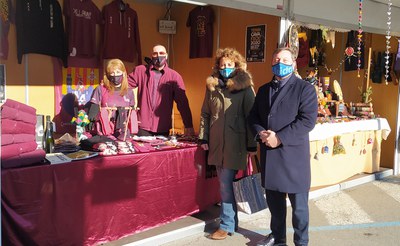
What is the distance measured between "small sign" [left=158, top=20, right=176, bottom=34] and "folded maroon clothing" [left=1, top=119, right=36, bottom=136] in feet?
13.3

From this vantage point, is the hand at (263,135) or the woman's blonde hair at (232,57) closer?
the hand at (263,135)

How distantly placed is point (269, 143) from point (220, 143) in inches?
27.4

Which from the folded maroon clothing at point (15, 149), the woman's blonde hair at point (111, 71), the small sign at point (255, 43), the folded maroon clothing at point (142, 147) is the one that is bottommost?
the folded maroon clothing at point (142, 147)

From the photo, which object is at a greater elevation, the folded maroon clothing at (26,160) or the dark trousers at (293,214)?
the folded maroon clothing at (26,160)

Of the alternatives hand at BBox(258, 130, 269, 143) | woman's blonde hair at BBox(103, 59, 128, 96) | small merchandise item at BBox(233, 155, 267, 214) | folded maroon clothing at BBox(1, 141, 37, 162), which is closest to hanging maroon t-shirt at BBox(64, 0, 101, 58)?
woman's blonde hair at BBox(103, 59, 128, 96)

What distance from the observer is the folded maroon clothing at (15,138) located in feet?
9.14

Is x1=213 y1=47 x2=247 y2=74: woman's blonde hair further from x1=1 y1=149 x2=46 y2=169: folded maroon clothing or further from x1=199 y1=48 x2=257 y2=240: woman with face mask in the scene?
x1=1 y1=149 x2=46 y2=169: folded maroon clothing

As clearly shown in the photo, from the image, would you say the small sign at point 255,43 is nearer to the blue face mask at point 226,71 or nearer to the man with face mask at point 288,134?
the blue face mask at point 226,71

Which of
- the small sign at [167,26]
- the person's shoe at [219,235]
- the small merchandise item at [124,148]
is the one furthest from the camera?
the small sign at [167,26]

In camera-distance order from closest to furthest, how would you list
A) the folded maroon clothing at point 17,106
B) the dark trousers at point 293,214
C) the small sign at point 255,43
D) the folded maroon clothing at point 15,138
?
the folded maroon clothing at point 15,138 → the folded maroon clothing at point 17,106 → the dark trousers at point 293,214 → the small sign at point 255,43

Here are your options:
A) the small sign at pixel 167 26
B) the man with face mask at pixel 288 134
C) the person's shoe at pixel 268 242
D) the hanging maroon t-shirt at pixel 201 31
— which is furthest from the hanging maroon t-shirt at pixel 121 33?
the person's shoe at pixel 268 242

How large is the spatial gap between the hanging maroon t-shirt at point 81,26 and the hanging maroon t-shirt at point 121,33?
0.17m

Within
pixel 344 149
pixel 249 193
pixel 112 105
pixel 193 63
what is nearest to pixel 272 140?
pixel 249 193

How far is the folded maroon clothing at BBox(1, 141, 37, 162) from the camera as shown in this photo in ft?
9.18
